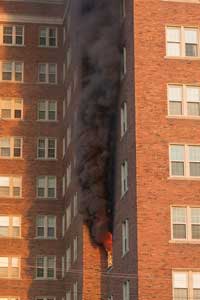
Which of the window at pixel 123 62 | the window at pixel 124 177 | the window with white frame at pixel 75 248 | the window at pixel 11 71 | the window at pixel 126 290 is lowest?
the window at pixel 126 290

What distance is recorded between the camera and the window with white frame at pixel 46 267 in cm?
6438

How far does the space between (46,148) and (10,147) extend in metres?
2.99

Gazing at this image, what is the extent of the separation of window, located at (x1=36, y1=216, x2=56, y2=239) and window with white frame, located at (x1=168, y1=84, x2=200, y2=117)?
2494cm

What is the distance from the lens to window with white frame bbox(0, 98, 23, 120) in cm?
6819

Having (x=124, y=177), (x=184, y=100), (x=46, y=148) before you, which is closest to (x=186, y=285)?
(x=124, y=177)

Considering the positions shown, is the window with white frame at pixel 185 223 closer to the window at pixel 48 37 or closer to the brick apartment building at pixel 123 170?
the brick apartment building at pixel 123 170

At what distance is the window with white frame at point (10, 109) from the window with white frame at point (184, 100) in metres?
26.9

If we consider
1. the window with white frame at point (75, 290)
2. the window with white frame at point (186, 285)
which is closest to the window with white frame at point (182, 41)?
the window with white frame at point (186, 285)

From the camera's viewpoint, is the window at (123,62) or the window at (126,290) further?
the window at (123,62)

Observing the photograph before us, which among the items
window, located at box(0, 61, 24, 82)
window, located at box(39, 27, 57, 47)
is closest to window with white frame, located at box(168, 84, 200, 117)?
window, located at box(0, 61, 24, 82)

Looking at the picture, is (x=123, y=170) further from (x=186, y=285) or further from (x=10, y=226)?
(x=10, y=226)

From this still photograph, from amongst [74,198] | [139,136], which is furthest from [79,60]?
[139,136]

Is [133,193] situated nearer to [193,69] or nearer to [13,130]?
[193,69]


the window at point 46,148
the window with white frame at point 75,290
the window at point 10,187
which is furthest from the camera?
the window at point 46,148
